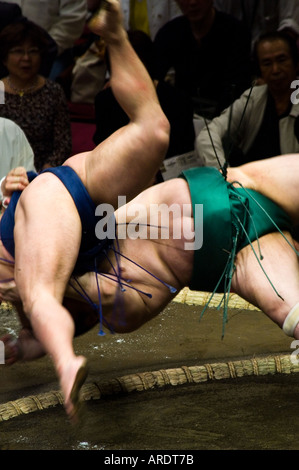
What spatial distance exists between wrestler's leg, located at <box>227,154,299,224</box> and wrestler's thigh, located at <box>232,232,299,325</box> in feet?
0.28

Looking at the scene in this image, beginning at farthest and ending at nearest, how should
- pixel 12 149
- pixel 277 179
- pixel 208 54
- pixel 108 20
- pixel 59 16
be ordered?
Answer: pixel 59 16, pixel 208 54, pixel 12 149, pixel 277 179, pixel 108 20

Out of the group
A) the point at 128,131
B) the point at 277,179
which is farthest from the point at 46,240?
the point at 277,179

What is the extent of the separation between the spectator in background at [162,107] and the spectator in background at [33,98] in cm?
22

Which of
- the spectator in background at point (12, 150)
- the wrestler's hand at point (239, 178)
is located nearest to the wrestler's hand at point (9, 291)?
the wrestler's hand at point (239, 178)

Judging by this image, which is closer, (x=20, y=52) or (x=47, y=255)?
(x=47, y=255)

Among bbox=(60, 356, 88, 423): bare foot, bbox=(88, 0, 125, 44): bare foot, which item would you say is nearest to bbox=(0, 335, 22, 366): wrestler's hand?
bbox=(60, 356, 88, 423): bare foot

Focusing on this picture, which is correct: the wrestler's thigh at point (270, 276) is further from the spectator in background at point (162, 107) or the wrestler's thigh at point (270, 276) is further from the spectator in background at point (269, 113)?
the spectator in background at point (162, 107)

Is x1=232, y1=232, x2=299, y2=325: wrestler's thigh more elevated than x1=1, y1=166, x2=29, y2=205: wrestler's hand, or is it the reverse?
x1=1, y1=166, x2=29, y2=205: wrestler's hand

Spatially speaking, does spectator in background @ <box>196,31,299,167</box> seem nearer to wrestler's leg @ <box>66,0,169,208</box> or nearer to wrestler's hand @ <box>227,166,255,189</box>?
wrestler's hand @ <box>227,166,255,189</box>

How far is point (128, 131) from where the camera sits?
182 cm

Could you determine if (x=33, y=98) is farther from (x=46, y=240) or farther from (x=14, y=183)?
(x=46, y=240)

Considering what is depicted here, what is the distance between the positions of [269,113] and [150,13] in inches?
44.3

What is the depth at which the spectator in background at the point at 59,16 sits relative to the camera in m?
4.12

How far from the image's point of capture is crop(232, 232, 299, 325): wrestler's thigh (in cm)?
182
